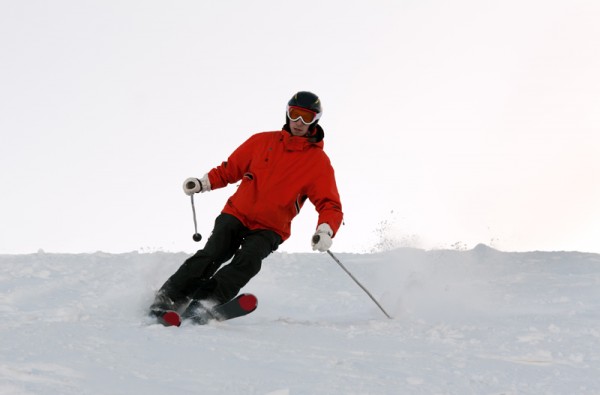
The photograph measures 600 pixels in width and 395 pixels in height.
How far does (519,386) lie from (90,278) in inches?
207

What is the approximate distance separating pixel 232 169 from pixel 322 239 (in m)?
1.08

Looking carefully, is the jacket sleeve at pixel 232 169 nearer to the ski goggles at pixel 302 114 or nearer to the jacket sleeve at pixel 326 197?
the ski goggles at pixel 302 114

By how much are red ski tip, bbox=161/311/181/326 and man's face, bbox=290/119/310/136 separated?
5.66 feet

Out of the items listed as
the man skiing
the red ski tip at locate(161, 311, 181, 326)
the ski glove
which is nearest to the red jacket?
the man skiing

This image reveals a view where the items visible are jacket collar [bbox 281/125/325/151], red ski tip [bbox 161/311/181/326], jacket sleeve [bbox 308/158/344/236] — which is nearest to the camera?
red ski tip [bbox 161/311/181/326]

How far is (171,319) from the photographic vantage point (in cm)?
432

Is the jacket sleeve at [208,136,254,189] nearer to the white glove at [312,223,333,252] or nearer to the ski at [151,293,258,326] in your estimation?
the white glove at [312,223,333,252]

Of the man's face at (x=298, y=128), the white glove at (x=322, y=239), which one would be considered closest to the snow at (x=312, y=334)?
the white glove at (x=322, y=239)

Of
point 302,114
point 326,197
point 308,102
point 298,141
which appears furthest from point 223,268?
point 308,102

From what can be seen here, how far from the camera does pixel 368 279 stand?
332 inches

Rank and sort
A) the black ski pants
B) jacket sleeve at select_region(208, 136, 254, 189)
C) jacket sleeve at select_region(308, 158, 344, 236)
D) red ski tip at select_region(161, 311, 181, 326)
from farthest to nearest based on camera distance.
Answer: jacket sleeve at select_region(208, 136, 254, 189) < jacket sleeve at select_region(308, 158, 344, 236) < the black ski pants < red ski tip at select_region(161, 311, 181, 326)

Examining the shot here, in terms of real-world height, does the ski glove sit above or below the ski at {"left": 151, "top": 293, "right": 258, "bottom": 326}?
above

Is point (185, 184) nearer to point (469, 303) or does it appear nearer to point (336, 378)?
point (336, 378)

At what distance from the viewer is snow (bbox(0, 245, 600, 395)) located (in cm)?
306
